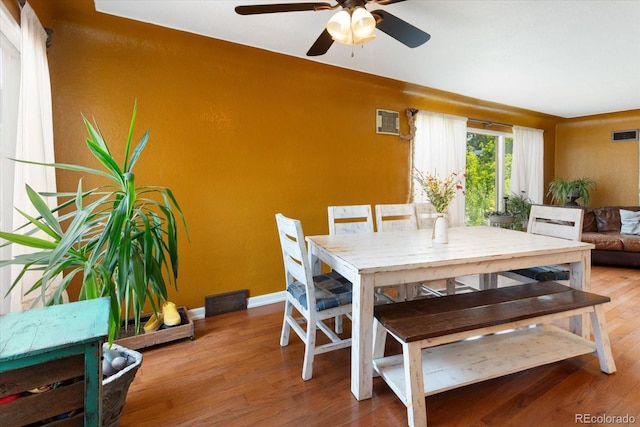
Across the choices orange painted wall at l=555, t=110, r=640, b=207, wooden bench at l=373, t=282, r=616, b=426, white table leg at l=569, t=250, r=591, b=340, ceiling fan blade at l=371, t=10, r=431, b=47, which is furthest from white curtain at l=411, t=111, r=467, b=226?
orange painted wall at l=555, t=110, r=640, b=207

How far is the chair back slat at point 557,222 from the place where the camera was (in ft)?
7.36

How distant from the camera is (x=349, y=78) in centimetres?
330

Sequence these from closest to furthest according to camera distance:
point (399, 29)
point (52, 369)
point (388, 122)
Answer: point (52, 369), point (399, 29), point (388, 122)

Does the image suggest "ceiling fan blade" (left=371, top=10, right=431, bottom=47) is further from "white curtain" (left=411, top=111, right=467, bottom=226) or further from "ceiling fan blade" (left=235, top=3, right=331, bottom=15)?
"white curtain" (left=411, top=111, right=467, bottom=226)

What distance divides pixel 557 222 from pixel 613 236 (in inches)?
98.0

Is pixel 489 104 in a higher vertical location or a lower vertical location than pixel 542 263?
higher

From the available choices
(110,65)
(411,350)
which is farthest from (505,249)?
(110,65)

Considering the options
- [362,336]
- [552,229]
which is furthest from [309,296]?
[552,229]

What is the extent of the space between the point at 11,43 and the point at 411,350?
9.00 feet

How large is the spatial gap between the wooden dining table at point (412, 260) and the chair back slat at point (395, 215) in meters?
0.28

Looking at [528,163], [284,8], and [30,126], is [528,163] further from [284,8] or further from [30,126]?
[30,126]

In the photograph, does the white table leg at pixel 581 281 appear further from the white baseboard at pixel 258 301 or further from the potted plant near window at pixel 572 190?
the potted plant near window at pixel 572 190

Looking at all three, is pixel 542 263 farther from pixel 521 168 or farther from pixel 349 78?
pixel 521 168

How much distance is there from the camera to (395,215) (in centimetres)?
271
